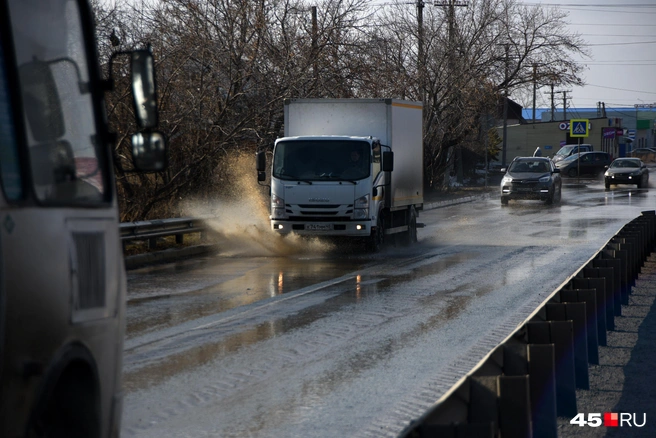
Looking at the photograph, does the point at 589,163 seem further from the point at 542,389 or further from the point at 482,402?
the point at 482,402

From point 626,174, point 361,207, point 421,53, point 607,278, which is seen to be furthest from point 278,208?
point 626,174

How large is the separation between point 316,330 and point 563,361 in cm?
376

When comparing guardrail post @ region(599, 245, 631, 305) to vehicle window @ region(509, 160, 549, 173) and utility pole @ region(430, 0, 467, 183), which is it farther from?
utility pole @ region(430, 0, 467, 183)

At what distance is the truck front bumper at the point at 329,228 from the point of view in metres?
18.3

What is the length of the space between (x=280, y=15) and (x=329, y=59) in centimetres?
181

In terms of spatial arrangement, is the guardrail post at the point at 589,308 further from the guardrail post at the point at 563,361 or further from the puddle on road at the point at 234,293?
the puddle on road at the point at 234,293

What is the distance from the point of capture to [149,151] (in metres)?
4.65

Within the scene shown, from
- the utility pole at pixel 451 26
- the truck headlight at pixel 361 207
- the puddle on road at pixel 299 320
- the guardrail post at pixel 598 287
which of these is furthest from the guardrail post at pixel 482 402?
the utility pole at pixel 451 26

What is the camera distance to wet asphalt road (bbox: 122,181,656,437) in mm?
6504

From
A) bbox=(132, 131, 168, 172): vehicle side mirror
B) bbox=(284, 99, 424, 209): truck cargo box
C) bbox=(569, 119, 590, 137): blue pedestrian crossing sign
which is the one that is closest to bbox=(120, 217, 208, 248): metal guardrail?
bbox=(284, 99, 424, 209): truck cargo box

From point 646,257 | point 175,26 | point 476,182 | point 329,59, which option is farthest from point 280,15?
point 476,182

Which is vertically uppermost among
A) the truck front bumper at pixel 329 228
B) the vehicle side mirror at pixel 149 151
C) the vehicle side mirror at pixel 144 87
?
the vehicle side mirror at pixel 144 87

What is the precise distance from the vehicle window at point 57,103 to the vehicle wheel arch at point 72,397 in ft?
2.10

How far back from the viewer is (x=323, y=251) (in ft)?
64.3
